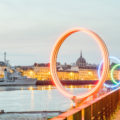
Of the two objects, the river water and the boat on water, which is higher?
the boat on water

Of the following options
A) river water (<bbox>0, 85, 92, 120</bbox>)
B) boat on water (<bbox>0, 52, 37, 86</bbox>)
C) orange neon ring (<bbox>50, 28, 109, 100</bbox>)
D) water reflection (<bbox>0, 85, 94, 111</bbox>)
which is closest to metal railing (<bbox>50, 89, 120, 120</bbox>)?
orange neon ring (<bbox>50, 28, 109, 100</bbox>)

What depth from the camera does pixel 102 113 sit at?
9.08 m

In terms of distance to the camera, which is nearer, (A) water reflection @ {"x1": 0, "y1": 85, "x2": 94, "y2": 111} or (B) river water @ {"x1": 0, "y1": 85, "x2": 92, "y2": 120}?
(B) river water @ {"x1": 0, "y1": 85, "x2": 92, "y2": 120}

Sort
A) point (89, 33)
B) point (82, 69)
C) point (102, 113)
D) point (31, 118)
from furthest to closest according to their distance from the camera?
point (82, 69) → point (31, 118) → point (89, 33) → point (102, 113)

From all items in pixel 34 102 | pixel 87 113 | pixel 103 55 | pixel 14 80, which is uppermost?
pixel 103 55


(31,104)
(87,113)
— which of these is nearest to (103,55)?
(87,113)

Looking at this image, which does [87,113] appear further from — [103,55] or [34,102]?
[34,102]

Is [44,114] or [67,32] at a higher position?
[67,32]

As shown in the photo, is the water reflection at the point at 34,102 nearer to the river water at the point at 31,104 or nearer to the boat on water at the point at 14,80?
the river water at the point at 31,104

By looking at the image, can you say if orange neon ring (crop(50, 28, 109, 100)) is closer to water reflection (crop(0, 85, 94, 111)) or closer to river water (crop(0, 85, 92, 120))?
river water (crop(0, 85, 92, 120))

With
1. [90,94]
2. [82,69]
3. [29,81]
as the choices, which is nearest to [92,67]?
[82,69]

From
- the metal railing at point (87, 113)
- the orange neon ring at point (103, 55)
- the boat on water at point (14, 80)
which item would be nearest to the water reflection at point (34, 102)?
the orange neon ring at point (103, 55)

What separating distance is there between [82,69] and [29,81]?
2483 inches

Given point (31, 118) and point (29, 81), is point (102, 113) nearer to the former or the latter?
point (31, 118)
